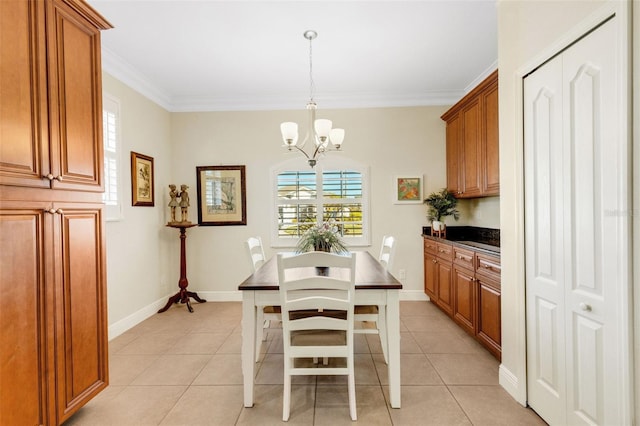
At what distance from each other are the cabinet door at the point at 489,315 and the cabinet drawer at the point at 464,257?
177 millimetres

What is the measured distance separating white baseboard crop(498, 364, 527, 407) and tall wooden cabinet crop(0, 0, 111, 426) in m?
2.71

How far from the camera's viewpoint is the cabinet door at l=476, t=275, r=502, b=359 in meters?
2.50

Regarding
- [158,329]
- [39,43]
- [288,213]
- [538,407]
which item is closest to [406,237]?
[288,213]

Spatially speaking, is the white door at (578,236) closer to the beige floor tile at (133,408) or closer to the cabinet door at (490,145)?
the cabinet door at (490,145)

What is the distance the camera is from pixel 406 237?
14.0 ft

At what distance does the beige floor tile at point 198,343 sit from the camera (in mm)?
2832

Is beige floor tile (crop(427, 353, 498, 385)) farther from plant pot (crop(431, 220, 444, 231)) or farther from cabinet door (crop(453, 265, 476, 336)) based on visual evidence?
plant pot (crop(431, 220, 444, 231))

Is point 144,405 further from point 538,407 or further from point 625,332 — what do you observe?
point 625,332

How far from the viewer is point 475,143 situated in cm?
337

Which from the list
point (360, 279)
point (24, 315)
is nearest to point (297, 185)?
point (360, 279)

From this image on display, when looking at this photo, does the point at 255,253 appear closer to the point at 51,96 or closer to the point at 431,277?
the point at 51,96

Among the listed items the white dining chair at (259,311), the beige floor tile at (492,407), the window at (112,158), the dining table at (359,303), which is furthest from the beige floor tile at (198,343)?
the beige floor tile at (492,407)

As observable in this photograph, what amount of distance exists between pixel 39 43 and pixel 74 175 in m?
0.68

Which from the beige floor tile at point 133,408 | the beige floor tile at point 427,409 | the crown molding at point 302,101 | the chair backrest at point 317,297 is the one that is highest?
the crown molding at point 302,101
